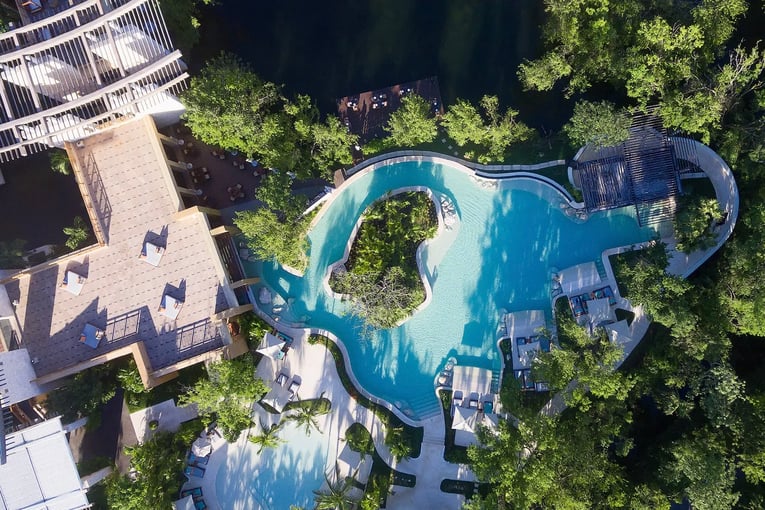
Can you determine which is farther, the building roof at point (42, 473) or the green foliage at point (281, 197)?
the green foliage at point (281, 197)

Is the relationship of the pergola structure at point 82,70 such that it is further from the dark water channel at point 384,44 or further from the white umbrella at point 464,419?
the white umbrella at point 464,419

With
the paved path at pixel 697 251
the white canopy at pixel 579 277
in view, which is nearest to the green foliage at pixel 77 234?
the white canopy at pixel 579 277

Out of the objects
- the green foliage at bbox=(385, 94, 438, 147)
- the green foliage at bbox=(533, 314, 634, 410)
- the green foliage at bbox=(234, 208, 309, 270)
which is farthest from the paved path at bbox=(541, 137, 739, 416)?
the green foliage at bbox=(234, 208, 309, 270)

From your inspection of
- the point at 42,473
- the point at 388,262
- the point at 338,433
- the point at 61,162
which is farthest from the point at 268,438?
the point at 61,162

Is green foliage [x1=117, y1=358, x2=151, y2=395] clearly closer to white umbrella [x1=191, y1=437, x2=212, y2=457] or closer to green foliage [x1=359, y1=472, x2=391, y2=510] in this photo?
white umbrella [x1=191, y1=437, x2=212, y2=457]

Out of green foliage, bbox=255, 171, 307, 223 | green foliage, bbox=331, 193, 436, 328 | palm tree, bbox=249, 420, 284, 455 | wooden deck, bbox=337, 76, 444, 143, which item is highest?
wooden deck, bbox=337, 76, 444, 143

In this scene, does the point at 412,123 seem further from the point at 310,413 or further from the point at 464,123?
the point at 310,413

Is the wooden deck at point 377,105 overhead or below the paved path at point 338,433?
overhead
